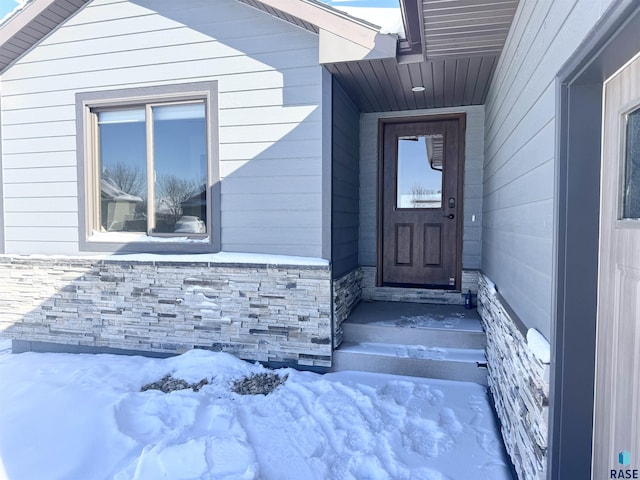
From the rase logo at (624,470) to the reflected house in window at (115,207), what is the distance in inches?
169

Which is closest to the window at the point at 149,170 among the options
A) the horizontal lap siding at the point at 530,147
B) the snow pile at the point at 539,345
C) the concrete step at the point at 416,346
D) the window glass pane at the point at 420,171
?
the concrete step at the point at 416,346

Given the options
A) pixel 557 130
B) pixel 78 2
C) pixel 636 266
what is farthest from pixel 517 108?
pixel 78 2

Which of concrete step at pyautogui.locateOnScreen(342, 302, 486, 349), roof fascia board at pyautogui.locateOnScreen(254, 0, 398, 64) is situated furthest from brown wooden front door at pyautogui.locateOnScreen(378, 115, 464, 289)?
roof fascia board at pyautogui.locateOnScreen(254, 0, 398, 64)

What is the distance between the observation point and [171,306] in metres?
3.95

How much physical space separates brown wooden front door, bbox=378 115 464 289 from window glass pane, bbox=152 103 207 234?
85.4 inches

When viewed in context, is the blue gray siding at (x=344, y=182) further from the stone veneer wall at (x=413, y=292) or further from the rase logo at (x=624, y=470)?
the rase logo at (x=624, y=470)

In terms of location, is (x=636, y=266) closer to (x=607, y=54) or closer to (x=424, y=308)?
(x=607, y=54)

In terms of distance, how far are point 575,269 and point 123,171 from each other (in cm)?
425

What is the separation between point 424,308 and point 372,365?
4.03 feet

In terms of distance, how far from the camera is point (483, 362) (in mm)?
3326

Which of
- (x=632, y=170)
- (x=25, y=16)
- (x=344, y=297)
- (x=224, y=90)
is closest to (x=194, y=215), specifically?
(x=224, y=90)

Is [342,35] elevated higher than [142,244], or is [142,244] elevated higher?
[342,35]

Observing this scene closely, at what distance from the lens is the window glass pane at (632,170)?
4.03 feet

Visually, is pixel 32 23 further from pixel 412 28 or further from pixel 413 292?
pixel 413 292
